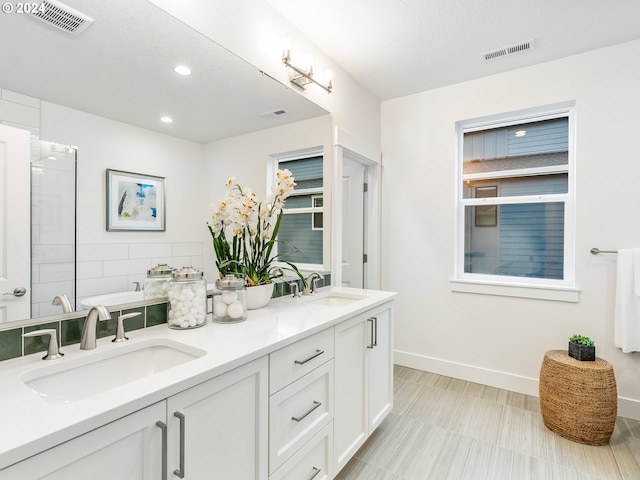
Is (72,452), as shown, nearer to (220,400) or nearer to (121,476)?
(121,476)

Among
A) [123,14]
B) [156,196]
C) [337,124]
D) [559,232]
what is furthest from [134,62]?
[559,232]

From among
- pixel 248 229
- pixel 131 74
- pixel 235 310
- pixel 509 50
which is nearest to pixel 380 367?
pixel 235 310

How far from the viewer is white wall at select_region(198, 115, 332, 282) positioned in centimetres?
160

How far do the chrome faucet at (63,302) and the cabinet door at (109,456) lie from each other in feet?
1.87

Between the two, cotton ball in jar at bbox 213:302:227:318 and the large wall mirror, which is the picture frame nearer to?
the large wall mirror

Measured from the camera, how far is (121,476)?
0.76m

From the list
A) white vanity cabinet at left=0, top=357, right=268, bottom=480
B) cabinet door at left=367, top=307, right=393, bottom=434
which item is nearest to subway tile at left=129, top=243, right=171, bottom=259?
white vanity cabinet at left=0, top=357, right=268, bottom=480

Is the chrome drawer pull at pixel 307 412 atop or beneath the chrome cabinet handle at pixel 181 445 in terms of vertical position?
beneath

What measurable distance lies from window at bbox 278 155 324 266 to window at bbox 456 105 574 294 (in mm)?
1404

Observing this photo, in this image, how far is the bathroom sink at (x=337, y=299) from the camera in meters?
2.11

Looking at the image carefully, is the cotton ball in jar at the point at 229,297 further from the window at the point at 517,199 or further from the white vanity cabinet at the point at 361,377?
the window at the point at 517,199

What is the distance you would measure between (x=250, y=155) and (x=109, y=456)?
4.78 feet

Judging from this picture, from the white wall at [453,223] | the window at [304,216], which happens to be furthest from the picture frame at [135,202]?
the white wall at [453,223]

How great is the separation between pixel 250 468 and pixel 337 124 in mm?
2219
